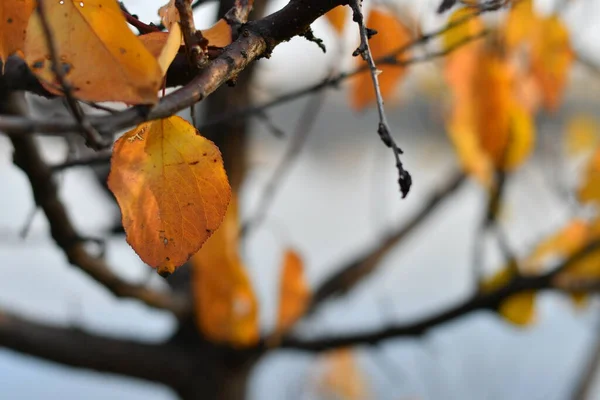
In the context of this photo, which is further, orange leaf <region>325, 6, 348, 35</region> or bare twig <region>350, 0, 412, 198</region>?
orange leaf <region>325, 6, 348, 35</region>

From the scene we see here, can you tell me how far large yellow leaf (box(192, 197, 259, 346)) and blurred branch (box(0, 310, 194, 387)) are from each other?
11cm

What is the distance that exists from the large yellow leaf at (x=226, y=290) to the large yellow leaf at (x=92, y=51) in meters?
0.51

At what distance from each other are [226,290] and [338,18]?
367 mm

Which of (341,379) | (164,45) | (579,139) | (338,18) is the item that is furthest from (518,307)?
(341,379)

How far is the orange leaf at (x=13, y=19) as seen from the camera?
34cm

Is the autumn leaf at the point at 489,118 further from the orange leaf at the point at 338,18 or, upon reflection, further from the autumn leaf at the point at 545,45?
the orange leaf at the point at 338,18

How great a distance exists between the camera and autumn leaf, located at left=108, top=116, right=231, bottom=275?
308 mm

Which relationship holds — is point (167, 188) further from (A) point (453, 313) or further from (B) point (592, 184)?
(B) point (592, 184)

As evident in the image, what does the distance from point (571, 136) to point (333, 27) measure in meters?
1.45

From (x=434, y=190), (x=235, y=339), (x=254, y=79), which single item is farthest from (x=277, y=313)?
(x=434, y=190)

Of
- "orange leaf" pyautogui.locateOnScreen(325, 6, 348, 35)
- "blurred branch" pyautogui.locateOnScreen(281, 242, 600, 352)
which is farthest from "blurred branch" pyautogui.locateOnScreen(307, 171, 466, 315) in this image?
"orange leaf" pyautogui.locateOnScreen(325, 6, 348, 35)

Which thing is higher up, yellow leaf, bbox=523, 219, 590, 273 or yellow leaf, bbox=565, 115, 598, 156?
yellow leaf, bbox=523, 219, 590, 273

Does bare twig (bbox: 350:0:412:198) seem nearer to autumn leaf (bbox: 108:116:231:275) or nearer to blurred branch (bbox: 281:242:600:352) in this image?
autumn leaf (bbox: 108:116:231:275)

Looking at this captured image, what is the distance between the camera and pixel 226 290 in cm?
84
